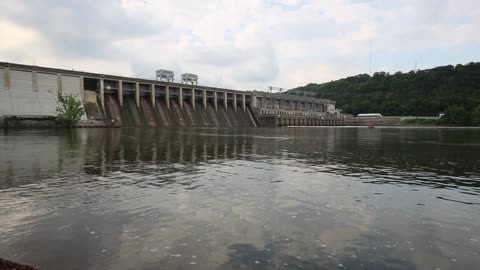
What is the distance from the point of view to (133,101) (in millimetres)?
100062

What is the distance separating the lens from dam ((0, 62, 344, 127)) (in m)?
76.5

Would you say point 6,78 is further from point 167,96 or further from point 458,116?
Answer: point 458,116

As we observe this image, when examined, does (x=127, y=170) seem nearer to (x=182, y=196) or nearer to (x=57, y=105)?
(x=182, y=196)

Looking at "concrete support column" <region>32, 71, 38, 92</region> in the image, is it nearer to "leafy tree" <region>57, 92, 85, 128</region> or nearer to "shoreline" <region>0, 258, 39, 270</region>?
"leafy tree" <region>57, 92, 85, 128</region>

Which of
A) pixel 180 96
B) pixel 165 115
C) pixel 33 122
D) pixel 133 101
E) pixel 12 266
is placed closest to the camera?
A: pixel 12 266

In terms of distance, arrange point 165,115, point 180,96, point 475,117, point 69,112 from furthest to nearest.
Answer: point 475,117, point 180,96, point 165,115, point 69,112

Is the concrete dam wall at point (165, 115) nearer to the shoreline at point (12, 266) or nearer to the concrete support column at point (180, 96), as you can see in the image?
the concrete support column at point (180, 96)

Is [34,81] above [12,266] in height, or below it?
above

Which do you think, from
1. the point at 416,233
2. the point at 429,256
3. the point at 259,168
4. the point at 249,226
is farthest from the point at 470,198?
the point at 259,168

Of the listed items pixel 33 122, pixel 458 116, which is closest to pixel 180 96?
pixel 33 122

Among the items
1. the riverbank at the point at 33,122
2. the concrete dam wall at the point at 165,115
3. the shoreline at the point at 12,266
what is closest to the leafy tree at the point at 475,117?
the concrete dam wall at the point at 165,115

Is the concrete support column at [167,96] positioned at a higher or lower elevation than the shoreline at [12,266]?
higher

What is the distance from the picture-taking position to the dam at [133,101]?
Result: 76.5 meters

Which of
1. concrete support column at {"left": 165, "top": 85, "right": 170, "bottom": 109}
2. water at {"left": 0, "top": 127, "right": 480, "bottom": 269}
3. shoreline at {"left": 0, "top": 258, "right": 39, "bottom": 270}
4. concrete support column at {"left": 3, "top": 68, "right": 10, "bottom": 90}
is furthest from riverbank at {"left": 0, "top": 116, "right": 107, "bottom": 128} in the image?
shoreline at {"left": 0, "top": 258, "right": 39, "bottom": 270}
